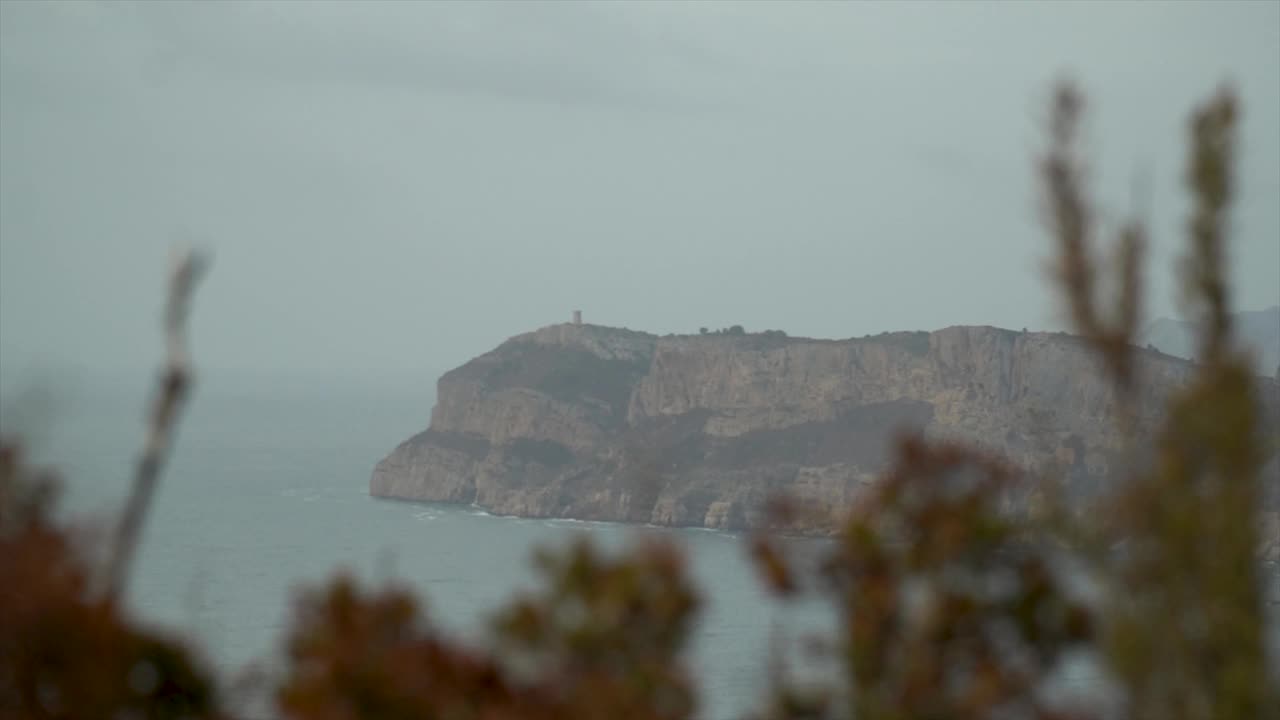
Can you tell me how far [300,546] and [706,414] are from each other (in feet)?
100

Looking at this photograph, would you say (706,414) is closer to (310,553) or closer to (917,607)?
(310,553)

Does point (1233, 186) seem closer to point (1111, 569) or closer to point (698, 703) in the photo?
point (1111, 569)

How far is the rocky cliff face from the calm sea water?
4.13m

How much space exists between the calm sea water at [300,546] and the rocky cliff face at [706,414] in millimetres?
4132

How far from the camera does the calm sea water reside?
2811cm

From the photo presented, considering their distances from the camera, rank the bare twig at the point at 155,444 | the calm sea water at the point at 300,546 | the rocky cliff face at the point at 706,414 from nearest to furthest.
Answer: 1. the bare twig at the point at 155,444
2. the calm sea water at the point at 300,546
3. the rocky cliff face at the point at 706,414

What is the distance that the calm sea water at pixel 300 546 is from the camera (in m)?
28.1

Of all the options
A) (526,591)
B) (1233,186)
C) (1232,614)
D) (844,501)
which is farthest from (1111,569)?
(844,501)

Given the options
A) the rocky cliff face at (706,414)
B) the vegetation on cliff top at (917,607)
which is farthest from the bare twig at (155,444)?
the rocky cliff face at (706,414)

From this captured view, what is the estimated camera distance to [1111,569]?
214 inches

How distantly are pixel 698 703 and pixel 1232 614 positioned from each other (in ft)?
6.21

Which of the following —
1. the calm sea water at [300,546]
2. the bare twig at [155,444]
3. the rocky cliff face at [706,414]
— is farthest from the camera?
the rocky cliff face at [706,414]

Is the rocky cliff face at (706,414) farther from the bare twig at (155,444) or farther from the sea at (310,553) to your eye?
the bare twig at (155,444)

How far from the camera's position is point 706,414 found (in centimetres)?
8181
